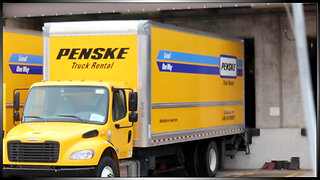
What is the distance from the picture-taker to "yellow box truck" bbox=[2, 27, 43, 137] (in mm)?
17141

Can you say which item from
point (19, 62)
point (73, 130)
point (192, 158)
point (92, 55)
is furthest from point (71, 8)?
point (73, 130)

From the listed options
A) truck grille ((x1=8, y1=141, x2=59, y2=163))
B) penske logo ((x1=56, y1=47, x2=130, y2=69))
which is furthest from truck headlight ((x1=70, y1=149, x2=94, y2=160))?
penske logo ((x1=56, y1=47, x2=130, y2=69))

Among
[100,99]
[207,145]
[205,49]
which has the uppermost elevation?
[205,49]

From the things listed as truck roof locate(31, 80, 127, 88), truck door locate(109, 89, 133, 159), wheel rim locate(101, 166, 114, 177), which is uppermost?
truck roof locate(31, 80, 127, 88)

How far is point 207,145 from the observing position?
61.4 feet

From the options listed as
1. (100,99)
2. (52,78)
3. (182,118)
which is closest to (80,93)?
(100,99)

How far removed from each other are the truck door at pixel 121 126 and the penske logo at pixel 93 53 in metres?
0.96

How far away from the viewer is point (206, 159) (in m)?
18.5

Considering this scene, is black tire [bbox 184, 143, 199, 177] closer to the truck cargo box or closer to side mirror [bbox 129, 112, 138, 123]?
the truck cargo box

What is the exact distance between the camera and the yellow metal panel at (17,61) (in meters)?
17.1

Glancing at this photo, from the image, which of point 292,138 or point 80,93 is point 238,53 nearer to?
point 292,138

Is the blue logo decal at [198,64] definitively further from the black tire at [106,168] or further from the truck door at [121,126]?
the black tire at [106,168]

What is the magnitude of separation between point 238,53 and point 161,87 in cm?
577

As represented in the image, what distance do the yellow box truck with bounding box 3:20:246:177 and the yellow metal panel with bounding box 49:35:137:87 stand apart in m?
0.02
